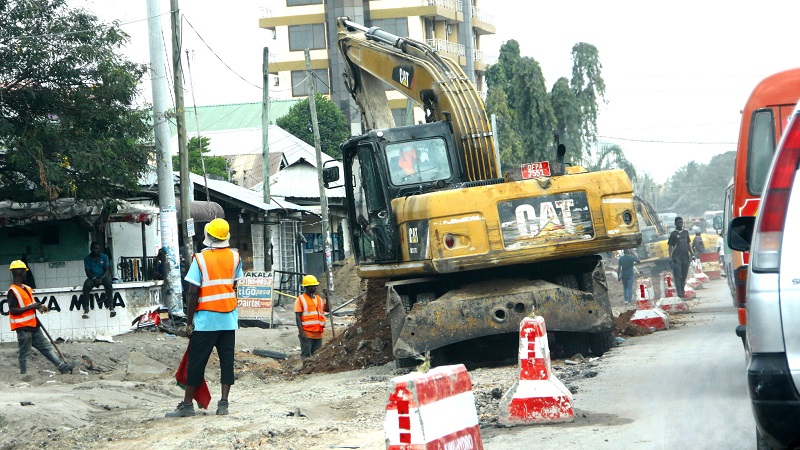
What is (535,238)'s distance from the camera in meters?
12.7

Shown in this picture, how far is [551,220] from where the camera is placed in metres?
12.8

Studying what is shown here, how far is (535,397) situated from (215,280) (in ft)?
10.9

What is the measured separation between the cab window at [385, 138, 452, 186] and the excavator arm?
294mm

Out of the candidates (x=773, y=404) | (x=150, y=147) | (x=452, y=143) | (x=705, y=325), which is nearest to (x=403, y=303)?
(x=452, y=143)

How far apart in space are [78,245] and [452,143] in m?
13.8

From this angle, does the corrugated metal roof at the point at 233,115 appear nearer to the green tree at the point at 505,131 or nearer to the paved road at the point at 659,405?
the green tree at the point at 505,131

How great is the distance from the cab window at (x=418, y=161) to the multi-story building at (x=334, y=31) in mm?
52044

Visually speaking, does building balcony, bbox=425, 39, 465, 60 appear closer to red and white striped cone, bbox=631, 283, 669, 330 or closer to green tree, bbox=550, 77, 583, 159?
green tree, bbox=550, 77, 583, 159

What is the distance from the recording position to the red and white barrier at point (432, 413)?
5.57 metres

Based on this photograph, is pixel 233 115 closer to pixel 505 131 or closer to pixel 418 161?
pixel 505 131

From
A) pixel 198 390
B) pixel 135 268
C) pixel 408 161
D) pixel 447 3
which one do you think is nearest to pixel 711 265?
pixel 135 268

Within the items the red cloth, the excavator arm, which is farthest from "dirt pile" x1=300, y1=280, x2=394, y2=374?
the red cloth

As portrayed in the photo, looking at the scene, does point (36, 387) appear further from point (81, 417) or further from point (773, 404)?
point (773, 404)

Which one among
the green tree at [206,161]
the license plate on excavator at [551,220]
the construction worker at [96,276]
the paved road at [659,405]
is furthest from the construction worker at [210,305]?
the green tree at [206,161]
